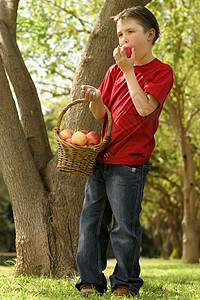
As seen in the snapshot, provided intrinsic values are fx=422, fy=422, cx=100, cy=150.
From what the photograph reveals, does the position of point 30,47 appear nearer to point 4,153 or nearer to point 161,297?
point 4,153

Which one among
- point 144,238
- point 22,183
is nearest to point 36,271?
point 22,183

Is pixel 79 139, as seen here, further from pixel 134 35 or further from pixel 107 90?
pixel 134 35

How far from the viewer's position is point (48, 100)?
1502 cm

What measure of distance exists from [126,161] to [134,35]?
0.98 metres

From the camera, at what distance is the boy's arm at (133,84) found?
306 centimetres

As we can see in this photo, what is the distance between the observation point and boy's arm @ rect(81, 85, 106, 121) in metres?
3.23

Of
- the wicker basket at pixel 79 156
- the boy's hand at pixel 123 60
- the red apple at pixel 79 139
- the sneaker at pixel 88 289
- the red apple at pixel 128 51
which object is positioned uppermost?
the red apple at pixel 128 51

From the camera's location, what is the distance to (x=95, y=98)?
3.25 m

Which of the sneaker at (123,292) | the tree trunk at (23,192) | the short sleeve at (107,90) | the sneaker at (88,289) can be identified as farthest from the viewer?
the tree trunk at (23,192)

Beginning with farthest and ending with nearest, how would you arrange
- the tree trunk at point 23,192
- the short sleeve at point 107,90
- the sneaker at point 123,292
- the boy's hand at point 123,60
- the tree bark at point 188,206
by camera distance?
the tree bark at point 188,206, the tree trunk at point 23,192, the short sleeve at point 107,90, the sneaker at point 123,292, the boy's hand at point 123,60

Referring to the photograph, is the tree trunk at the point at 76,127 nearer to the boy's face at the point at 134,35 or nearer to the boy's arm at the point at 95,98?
the boy's arm at the point at 95,98

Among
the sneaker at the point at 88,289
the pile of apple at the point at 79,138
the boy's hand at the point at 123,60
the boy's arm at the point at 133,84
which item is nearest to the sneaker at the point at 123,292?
the sneaker at the point at 88,289

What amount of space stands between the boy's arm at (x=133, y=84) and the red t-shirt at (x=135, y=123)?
94mm

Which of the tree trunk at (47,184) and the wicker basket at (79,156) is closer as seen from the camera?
the wicker basket at (79,156)
